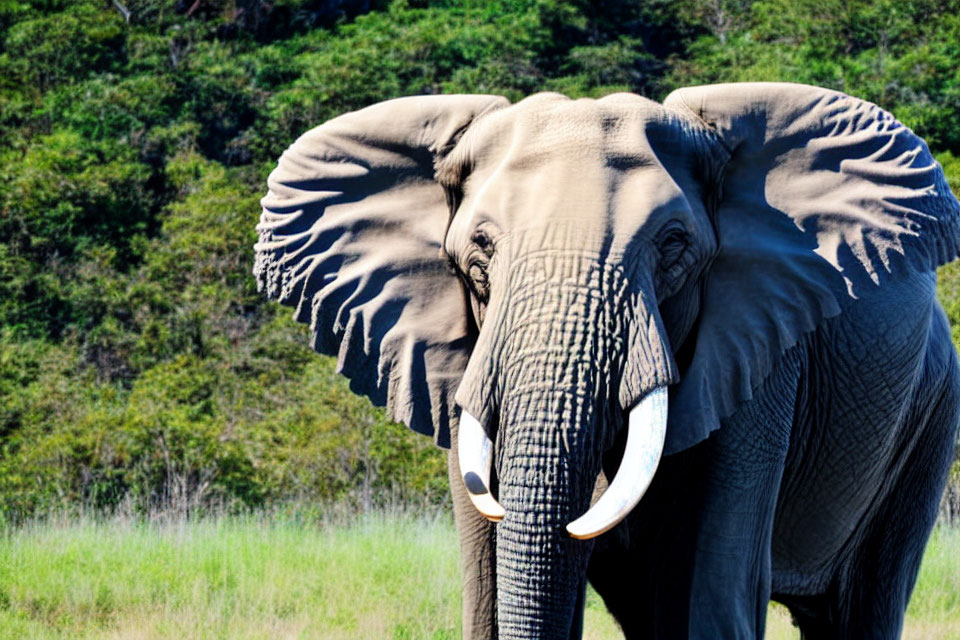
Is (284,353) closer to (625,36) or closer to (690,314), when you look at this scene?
(690,314)

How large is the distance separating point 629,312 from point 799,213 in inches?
27.7

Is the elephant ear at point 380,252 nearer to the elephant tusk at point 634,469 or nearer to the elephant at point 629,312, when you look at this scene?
the elephant at point 629,312

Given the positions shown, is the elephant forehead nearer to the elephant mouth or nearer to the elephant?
the elephant

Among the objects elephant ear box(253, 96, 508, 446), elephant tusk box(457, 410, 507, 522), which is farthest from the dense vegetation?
elephant tusk box(457, 410, 507, 522)

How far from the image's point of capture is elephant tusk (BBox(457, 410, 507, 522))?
11.0 ft

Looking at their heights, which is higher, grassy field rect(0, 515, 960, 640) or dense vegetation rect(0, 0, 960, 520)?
grassy field rect(0, 515, 960, 640)

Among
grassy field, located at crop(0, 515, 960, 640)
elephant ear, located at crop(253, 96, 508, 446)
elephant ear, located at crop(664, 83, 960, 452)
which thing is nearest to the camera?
elephant ear, located at crop(664, 83, 960, 452)

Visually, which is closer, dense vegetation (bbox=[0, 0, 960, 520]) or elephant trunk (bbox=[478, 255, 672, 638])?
elephant trunk (bbox=[478, 255, 672, 638])

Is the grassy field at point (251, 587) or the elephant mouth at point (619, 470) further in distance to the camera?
the grassy field at point (251, 587)

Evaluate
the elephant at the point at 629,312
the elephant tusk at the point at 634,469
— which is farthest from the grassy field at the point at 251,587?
the elephant tusk at the point at 634,469

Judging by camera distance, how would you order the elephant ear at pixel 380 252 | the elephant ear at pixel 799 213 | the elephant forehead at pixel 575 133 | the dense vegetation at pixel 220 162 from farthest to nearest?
the dense vegetation at pixel 220 162 → the elephant ear at pixel 380 252 → the elephant ear at pixel 799 213 → the elephant forehead at pixel 575 133

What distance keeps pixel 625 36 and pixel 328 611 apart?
985 inches

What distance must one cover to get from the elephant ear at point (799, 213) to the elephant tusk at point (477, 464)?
22.9 inches

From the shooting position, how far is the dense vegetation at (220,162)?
11.7m
